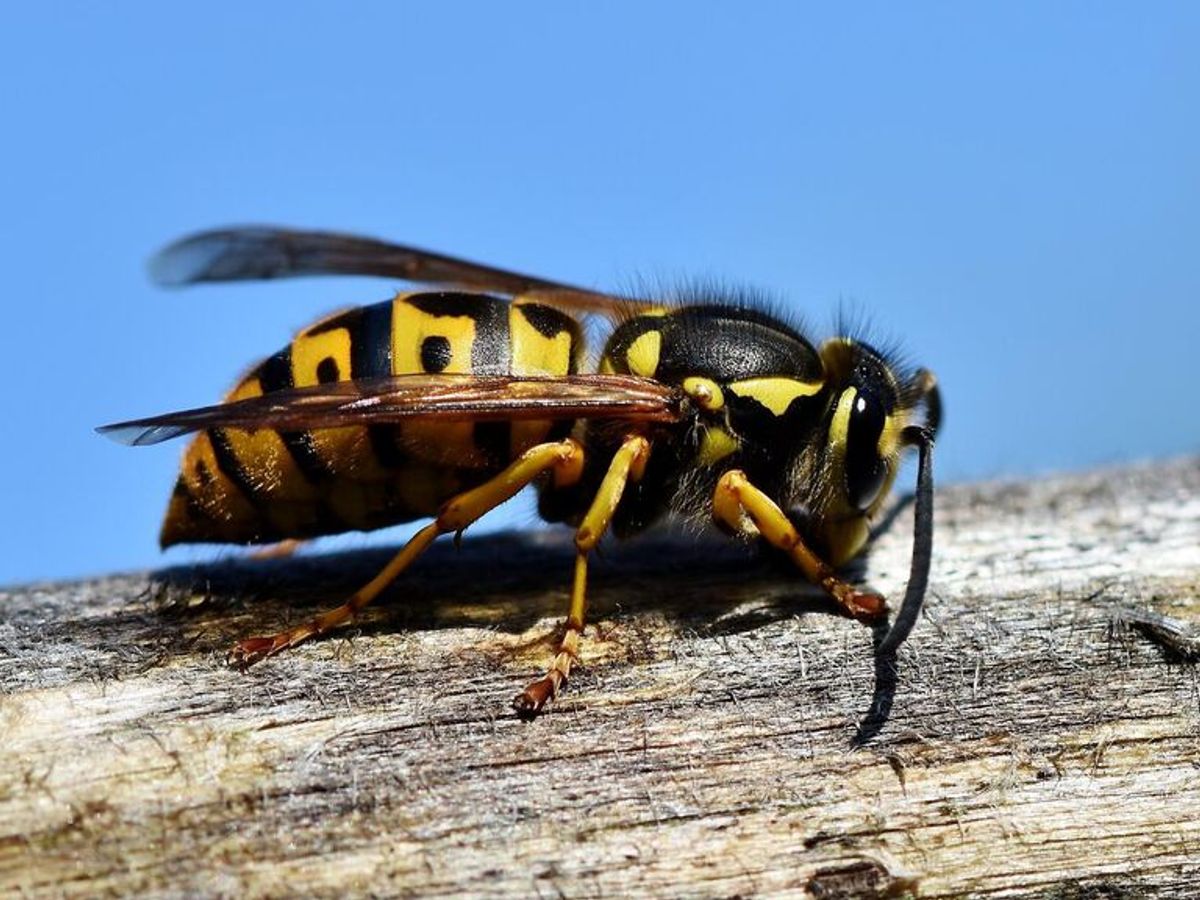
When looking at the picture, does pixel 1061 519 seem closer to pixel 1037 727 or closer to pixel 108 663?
pixel 1037 727

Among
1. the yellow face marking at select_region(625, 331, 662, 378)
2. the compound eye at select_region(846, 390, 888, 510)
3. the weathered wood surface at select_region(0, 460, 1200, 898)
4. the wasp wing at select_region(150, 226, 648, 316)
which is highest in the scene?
the wasp wing at select_region(150, 226, 648, 316)

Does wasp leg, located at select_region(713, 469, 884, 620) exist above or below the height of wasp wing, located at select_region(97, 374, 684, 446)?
below

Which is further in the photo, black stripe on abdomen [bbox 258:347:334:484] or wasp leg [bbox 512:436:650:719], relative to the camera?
black stripe on abdomen [bbox 258:347:334:484]

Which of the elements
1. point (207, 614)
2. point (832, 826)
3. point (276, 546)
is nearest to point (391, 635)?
point (207, 614)

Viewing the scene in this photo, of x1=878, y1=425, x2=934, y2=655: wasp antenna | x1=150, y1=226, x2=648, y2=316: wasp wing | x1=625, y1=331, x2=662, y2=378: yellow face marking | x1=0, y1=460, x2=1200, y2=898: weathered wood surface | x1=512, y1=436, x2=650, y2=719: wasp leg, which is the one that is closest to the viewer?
x1=0, y1=460, x2=1200, y2=898: weathered wood surface

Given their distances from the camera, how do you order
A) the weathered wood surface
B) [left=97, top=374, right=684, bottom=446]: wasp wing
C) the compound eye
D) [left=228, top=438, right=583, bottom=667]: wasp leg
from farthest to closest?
the compound eye, [left=228, top=438, right=583, bottom=667]: wasp leg, [left=97, top=374, right=684, bottom=446]: wasp wing, the weathered wood surface

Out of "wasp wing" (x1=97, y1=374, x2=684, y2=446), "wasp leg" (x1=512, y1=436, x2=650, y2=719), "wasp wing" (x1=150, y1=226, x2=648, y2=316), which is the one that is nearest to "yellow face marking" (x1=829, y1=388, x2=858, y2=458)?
"wasp wing" (x1=97, y1=374, x2=684, y2=446)

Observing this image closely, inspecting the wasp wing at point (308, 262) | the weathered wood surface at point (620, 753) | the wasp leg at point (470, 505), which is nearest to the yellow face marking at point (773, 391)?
the wasp leg at point (470, 505)

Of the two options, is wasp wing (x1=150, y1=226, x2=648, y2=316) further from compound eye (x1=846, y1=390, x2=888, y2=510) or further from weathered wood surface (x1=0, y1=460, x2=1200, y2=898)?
weathered wood surface (x1=0, y1=460, x2=1200, y2=898)

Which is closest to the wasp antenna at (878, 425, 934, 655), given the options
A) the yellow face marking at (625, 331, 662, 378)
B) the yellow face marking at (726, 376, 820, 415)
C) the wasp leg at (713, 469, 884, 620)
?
the wasp leg at (713, 469, 884, 620)
